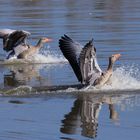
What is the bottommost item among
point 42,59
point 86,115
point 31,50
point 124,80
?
point 86,115

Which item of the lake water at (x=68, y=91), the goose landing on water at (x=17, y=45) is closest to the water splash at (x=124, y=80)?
the lake water at (x=68, y=91)

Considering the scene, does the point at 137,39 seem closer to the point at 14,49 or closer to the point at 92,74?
the point at 14,49

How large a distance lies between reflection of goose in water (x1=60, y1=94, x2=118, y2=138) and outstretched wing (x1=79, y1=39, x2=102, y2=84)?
26.1 inches

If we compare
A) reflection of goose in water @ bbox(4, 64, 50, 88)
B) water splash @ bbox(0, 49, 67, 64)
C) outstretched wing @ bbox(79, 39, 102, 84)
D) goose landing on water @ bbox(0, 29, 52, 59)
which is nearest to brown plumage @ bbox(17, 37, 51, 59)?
goose landing on water @ bbox(0, 29, 52, 59)

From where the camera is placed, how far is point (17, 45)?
21938mm

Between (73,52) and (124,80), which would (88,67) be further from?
(124,80)

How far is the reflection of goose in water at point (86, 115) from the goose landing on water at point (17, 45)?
22.4 feet

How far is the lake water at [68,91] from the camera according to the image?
39.5 feet

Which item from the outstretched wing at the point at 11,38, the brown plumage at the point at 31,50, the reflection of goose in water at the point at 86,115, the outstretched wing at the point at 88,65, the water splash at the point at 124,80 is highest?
the outstretched wing at the point at 11,38

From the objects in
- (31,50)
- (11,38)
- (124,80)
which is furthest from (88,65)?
(11,38)

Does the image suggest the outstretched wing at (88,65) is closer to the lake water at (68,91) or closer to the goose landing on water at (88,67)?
the goose landing on water at (88,67)

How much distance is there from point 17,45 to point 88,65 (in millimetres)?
6624

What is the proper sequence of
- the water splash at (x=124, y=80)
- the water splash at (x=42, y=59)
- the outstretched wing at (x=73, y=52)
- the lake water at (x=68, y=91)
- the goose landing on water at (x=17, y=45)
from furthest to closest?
the goose landing on water at (x=17, y=45) → the water splash at (x=42, y=59) → the outstretched wing at (x=73, y=52) → the water splash at (x=124, y=80) → the lake water at (x=68, y=91)

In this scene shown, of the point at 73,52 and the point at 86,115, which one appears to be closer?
the point at 86,115
